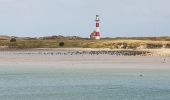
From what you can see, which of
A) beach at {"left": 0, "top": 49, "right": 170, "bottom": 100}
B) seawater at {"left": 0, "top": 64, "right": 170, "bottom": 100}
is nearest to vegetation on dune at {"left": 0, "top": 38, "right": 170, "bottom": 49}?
seawater at {"left": 0, "top": 64, "right": 170, "bottom": 100}

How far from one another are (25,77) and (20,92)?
10.1 m

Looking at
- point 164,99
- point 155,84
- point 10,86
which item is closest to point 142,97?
point 164,99

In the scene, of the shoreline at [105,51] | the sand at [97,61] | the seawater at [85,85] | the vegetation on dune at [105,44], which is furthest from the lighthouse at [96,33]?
the seawater at [85,85]

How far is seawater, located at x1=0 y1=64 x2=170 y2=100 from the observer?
3612cm

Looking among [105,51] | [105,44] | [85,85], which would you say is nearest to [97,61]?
[85,85]

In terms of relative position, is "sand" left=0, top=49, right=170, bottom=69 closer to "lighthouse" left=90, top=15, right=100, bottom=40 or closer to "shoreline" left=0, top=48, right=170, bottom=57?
"shoreline" left=0, top=48, right=170, bottom=57

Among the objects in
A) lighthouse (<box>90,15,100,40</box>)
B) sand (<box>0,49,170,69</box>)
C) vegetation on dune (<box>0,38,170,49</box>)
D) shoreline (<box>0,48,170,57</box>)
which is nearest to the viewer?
sand (<box>0,49,170,69</box>)

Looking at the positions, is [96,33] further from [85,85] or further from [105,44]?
[85,85]

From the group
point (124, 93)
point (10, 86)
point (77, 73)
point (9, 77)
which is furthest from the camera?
point (77, 73)

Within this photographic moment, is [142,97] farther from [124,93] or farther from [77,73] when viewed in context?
[77,73]

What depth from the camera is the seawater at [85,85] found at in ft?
119

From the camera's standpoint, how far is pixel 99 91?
38.6m

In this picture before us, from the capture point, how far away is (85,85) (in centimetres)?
4253

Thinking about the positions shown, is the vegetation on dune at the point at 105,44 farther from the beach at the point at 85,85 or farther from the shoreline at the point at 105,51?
the beach at the point at 85,85
